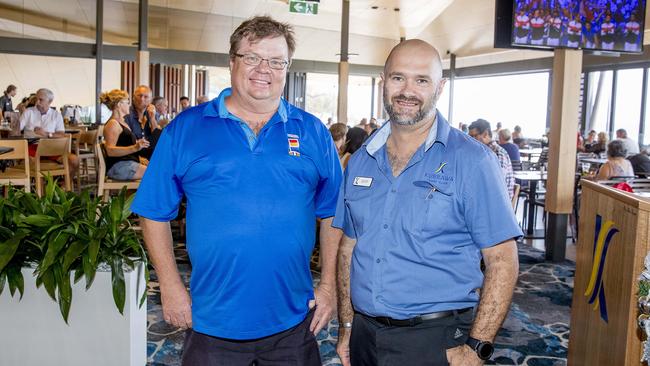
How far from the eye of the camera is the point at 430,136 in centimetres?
194

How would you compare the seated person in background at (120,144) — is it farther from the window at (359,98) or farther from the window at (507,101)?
the window at (359,98)

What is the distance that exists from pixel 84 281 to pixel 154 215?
1.05m

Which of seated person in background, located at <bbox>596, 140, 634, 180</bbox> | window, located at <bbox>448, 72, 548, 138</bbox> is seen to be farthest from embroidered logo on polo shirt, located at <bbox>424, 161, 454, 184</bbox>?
window, located at <bbox>448, 72, 548, 138</bbox>

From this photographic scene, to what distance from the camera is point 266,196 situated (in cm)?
191

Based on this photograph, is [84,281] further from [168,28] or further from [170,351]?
[168,28]

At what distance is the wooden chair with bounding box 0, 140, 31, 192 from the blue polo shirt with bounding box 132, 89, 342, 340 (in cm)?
497

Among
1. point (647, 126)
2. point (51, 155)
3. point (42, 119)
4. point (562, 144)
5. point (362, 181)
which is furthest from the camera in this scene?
point (647, 126)

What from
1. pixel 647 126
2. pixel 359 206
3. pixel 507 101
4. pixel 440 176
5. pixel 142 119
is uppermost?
pixel 507 101

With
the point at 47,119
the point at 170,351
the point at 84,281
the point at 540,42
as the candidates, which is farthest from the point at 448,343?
the point at 47,119

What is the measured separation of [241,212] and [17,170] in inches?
248

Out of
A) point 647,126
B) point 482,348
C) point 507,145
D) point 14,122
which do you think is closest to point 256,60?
point 482,348

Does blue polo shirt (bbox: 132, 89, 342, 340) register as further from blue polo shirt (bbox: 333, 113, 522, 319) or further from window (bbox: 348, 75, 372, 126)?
window (bbox: 348, 75, 372, 126)

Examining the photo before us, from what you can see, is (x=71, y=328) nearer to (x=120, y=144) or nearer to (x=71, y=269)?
(x=71, y=269)

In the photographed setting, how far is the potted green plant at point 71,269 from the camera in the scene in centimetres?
270
